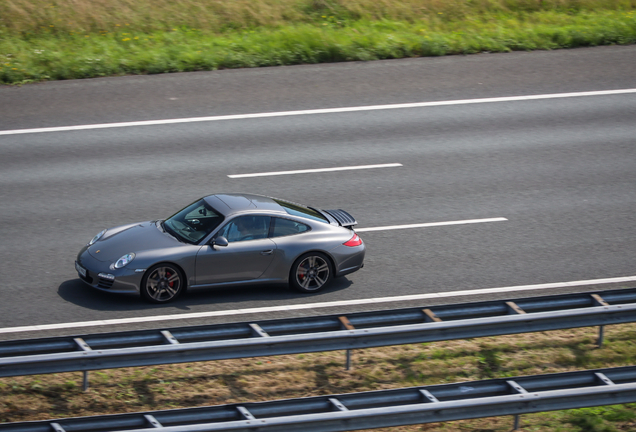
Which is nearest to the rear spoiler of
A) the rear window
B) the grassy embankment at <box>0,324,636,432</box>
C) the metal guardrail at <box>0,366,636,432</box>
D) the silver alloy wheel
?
the rear window

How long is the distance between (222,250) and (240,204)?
84cm

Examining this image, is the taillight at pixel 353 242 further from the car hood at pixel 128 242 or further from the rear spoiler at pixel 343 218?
the car hood at pixel 128 242

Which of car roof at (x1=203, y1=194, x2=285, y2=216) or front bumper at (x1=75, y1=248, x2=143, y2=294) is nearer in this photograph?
front bumper at (x1=75, y1=248, x2=143, y2=294)

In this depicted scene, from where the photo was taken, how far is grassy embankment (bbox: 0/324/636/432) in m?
7.78

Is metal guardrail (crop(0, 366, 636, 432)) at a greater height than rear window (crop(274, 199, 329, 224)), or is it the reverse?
rear window (crop(274, 199, 329, 224))

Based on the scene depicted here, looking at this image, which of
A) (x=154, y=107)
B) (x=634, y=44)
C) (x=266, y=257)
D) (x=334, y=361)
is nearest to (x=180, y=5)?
(x=154, y=107)

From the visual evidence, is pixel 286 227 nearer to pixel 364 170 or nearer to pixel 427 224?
pixel 427 224

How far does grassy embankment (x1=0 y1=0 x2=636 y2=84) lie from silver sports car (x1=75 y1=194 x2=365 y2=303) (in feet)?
31.1

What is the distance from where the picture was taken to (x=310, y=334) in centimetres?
788

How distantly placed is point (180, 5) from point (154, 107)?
7.00 m

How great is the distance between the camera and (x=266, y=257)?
408 inches

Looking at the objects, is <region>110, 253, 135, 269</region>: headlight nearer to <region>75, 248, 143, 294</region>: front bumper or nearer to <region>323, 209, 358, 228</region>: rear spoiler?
<region>75, 248, 143, 294</region>: front bumper

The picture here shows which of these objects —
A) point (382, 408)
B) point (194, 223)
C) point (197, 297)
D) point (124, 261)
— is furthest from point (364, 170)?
point (382, 408)

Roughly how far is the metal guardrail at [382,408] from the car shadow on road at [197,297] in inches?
129
